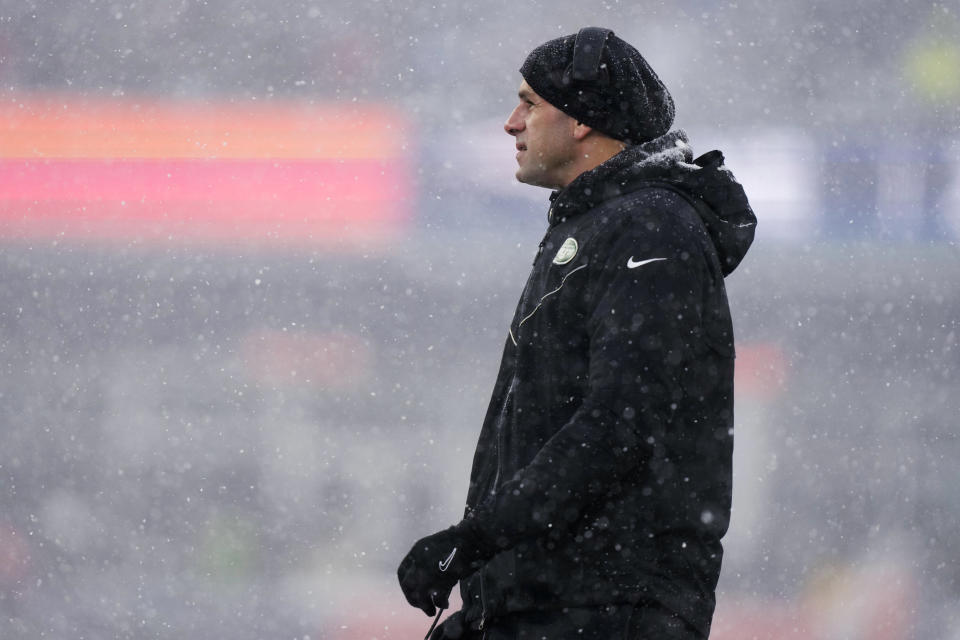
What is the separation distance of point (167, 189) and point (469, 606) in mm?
4390

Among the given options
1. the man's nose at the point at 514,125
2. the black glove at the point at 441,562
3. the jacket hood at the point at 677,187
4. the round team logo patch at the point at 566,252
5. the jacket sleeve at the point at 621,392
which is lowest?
the black glove at the point at 441,562

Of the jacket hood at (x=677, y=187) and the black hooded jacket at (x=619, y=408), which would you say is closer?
the black hooded jacket at (x=619, y=408)

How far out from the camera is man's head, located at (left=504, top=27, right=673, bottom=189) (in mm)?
2246

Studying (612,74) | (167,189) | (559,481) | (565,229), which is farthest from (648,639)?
(167,189)

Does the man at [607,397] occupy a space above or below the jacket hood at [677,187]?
below

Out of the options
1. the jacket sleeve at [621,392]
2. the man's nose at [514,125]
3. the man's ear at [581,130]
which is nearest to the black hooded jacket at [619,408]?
the jacket sleeve at [621,392]

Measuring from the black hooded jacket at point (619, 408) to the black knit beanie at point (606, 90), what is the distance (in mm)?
77

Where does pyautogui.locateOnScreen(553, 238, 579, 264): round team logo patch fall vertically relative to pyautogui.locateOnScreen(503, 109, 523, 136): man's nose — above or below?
below

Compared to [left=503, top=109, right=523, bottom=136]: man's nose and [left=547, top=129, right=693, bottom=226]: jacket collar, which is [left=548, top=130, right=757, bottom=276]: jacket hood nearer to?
[left=547, top=129, right=693, bottom=226]: jacket collar

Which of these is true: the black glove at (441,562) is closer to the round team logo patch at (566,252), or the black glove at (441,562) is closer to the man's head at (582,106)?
the round team logo patch at (566,252)

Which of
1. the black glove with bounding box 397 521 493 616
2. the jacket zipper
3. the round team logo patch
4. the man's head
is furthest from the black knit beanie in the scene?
the black glove with bounding box 397 521 493 616

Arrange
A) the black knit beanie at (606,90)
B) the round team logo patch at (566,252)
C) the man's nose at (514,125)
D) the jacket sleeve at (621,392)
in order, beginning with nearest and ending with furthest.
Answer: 1. the jacket sleeve at (621,392)
2. the round team logo patch at (566,252)
3. the black knit beanie at (606,90)
4. the man's nose at (514,125)

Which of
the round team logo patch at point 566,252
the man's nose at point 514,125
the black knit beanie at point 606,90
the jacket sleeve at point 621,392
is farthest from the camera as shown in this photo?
the man's nose at point 514,125

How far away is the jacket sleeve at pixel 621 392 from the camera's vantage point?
189 centimetres
